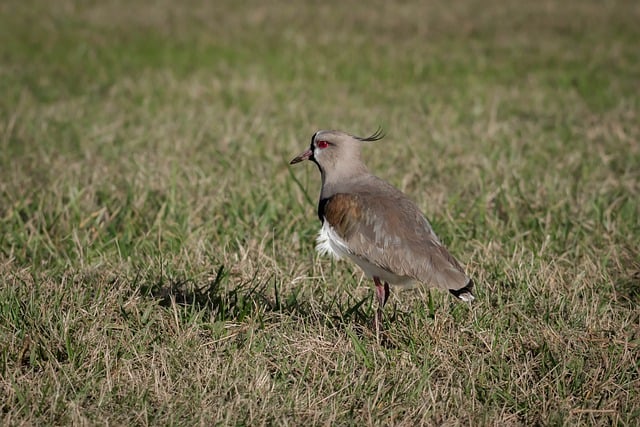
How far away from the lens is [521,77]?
10.6m

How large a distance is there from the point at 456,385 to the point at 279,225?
220 centimetres

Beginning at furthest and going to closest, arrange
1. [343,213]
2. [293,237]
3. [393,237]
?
[293,237], [343,213], [393,237]

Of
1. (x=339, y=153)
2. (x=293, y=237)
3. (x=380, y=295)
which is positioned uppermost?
(x=339, y=153)

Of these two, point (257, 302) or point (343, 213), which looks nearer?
point (343, 213)

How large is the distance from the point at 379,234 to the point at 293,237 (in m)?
1.44

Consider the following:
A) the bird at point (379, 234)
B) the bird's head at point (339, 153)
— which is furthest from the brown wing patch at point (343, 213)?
the bird's head at point (339, 153)

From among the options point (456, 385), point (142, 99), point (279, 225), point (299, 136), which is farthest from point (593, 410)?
point (142, 99)

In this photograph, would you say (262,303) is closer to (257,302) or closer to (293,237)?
(257,302)

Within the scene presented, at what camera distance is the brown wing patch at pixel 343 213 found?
4195 mm

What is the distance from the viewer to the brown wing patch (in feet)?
13.8

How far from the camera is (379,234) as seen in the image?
13.6 ft

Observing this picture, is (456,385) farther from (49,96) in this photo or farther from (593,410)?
(49,96)

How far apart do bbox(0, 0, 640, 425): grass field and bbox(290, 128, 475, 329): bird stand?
0.33 m

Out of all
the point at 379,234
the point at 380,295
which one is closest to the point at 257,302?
the point at 380,295
